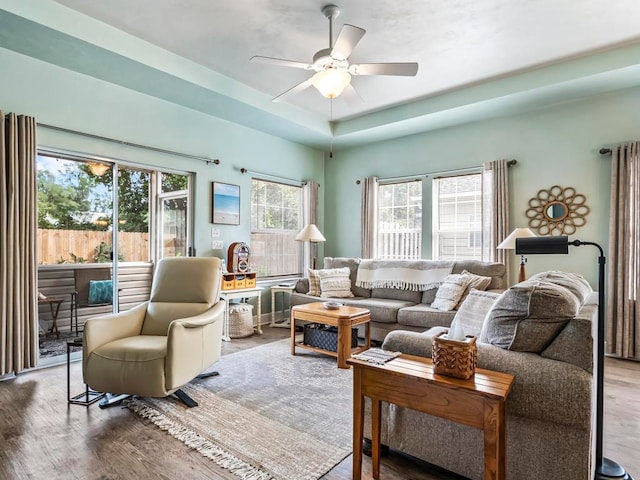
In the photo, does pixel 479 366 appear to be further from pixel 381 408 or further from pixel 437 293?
pixel 437 293

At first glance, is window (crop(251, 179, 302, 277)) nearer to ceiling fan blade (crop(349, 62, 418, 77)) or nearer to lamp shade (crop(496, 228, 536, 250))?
ceiling fan blade (crop(349, 62, 418, 77))

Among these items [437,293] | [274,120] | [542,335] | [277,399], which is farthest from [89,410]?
[274,120]

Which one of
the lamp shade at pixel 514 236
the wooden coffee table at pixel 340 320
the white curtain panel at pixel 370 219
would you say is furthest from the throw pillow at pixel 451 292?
the white curtain panel at pixel 370 219

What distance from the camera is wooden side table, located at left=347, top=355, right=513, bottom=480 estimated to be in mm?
1326

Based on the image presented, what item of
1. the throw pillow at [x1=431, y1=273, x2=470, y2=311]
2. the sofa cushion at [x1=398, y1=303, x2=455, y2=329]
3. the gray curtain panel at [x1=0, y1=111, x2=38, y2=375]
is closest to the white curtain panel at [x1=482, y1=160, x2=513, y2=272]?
the throw pillow at [x1=431, y1=273, x2=470, y2=311]

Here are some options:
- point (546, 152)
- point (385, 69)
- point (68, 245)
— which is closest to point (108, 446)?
point (68, 245)

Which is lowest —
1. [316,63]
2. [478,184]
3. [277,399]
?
[277,399]

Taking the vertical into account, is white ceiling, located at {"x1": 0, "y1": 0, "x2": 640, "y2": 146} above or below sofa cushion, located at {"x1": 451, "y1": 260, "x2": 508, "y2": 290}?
above

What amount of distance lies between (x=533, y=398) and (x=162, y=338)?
7.88 feet

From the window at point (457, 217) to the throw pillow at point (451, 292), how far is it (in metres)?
1.02

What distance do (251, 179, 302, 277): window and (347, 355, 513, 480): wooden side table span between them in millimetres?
3841

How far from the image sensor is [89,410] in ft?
8.09

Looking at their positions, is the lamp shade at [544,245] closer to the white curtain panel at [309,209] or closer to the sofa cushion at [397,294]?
the sofa cushion at [397,294]

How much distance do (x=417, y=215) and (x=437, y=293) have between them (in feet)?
5.33
